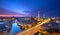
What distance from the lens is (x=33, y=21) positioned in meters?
1.86

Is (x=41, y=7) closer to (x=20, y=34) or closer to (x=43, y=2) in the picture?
(x=43, y=2)

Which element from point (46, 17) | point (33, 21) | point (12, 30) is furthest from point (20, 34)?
point (46, 17)

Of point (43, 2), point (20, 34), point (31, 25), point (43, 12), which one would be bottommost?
point (20, 34)

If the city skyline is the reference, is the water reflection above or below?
below

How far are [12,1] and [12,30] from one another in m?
0.40

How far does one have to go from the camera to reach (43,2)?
6.16ft

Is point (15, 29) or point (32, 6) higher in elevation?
point (32, 6)

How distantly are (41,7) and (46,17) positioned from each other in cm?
16

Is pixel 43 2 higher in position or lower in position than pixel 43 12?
higher

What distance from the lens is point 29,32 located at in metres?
1.85

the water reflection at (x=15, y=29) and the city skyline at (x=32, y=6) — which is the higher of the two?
the city skyline at (x=32, y=6)

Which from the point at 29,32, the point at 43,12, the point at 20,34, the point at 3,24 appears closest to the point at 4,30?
the point at 3,24

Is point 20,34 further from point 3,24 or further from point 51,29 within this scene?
point 51,29

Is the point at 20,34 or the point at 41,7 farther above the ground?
the point at 41,7
